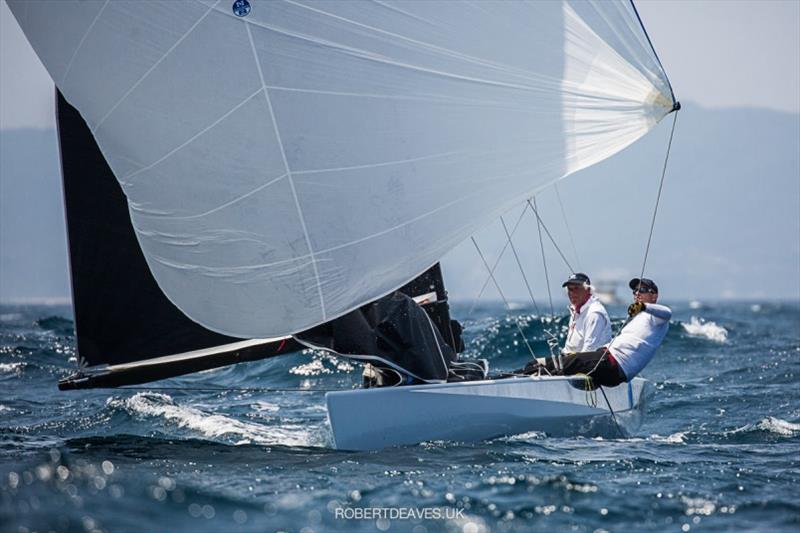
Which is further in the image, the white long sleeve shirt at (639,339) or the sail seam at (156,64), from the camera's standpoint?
the white long sleeve shirt at (639,339)

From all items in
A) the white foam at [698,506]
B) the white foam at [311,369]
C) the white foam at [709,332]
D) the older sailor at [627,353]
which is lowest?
the white foam at [709,332]

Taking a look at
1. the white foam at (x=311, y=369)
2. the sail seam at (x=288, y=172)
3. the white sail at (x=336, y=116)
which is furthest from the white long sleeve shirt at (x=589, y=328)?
the white foam at (x=311, y=369)

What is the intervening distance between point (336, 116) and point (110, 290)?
2653 millimetres

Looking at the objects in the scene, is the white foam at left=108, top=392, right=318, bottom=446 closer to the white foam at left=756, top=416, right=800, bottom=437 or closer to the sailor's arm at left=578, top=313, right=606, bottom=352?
the sailor's arm at left=578, top=313, right=606, bottom=352

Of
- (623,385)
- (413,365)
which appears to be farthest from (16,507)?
(623,385)

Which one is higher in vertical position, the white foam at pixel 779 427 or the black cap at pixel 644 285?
the black cap at pixel 644 285

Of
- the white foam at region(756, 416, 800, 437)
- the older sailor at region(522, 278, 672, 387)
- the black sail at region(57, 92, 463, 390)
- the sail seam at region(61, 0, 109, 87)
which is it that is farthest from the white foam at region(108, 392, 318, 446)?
the white foam at region(756, 416, 800, 437)

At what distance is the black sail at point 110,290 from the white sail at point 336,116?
1.04 m

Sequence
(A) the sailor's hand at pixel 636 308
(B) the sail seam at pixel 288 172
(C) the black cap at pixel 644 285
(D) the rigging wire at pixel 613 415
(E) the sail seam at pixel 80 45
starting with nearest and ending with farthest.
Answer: (B) the sail seam at pixel 288 172 → (E) the sail seam at pixel 80 45 → (A) the sailor's hand at pixel 636 308 → (D) the rigging wire at pixel 613 415 → (C) the black cap at pixel 644 285

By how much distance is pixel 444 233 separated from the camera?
6824 mm

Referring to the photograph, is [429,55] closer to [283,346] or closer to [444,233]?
[444,233]

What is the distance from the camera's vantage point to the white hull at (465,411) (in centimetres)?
679

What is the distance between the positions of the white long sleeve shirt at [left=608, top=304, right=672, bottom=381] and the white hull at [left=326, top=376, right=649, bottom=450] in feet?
1.18

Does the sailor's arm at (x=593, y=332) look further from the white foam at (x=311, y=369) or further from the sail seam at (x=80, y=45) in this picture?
the white foam at (x=311, y=369)
